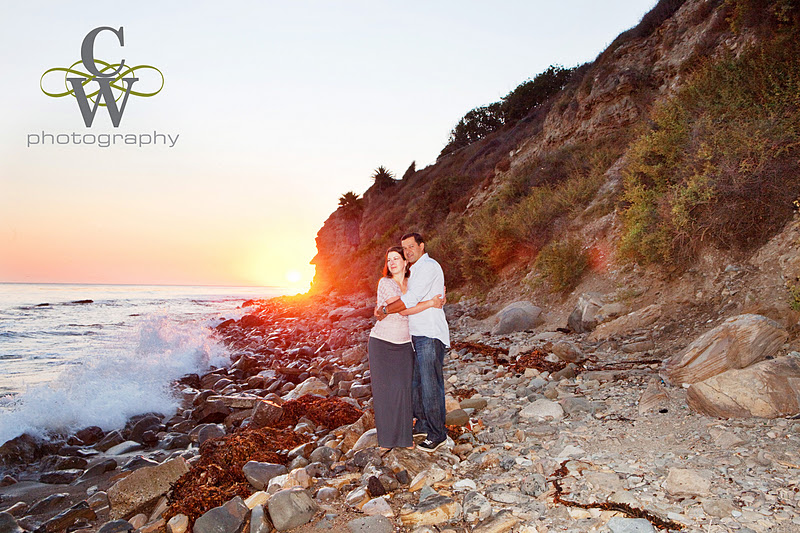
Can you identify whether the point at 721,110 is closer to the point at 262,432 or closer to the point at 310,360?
the point at 262,432

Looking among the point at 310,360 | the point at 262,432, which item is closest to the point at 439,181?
the point at 310,360

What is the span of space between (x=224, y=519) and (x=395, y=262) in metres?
2.43

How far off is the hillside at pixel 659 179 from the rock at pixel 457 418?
3.77 metres

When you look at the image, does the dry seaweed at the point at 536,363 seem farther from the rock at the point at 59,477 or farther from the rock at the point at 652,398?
the rock at the point at 59,477

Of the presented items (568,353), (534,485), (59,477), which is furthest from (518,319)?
(59,477)

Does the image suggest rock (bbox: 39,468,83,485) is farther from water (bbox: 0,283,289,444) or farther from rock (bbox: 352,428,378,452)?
rock (bbox: 352,428,378,452)

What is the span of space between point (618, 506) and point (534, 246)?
10.4m

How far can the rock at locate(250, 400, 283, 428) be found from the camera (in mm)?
5980

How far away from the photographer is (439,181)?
2653 cm

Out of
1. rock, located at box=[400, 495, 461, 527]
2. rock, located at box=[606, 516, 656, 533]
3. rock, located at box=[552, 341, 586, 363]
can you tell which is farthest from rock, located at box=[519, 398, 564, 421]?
rock, located at box=[552, 341, 586, 363]

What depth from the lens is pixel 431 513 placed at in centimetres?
307

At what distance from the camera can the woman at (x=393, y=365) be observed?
4102 millimetres

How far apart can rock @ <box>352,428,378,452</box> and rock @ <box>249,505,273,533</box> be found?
129cm

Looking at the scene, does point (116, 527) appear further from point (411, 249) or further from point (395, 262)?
point (411, 249)
